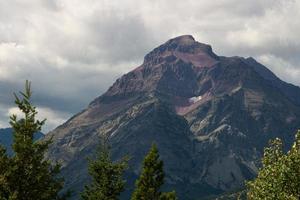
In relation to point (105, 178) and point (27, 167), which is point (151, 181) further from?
point (27, 167)

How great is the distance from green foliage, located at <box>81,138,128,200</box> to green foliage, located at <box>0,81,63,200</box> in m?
24.6

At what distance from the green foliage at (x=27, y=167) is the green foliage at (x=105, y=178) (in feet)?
80.7

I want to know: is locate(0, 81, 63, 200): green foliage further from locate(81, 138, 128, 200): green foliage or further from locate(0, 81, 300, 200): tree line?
locate(81, 138, 128, 200): green foliage

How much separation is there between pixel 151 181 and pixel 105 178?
667cm

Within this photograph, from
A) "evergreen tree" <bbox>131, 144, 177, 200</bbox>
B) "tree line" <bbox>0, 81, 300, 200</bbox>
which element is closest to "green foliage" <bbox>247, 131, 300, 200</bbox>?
"tree line" <bbox>0, 81, 300, 200</bbox>

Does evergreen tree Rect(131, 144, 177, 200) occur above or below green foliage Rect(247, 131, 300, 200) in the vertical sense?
above

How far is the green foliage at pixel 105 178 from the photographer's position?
65.6 meters

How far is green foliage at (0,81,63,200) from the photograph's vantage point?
123 feet

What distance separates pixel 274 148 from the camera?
3831 cm

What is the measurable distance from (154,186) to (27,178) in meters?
27.0

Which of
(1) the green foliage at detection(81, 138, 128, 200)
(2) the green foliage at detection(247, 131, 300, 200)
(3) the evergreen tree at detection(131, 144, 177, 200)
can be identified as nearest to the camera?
(2) the green foliage at detection(247, 131, 300, 200)

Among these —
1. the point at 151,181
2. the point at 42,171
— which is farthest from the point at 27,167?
the point at 151,181

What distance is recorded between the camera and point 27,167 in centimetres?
3838

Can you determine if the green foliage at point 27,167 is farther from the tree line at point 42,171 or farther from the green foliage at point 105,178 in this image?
the green foliage at point 105,178
